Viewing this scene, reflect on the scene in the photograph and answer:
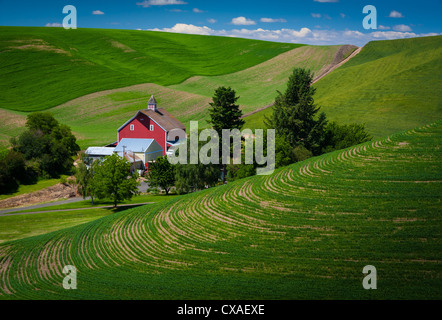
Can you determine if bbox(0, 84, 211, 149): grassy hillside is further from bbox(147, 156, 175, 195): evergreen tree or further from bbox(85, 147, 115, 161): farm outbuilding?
bbox(147, 156, 175, 195): evergreen tree

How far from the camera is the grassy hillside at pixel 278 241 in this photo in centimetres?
1972

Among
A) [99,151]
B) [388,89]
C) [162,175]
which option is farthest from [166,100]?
[388,89]

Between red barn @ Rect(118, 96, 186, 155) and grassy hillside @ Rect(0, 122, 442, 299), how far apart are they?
37.1 metres

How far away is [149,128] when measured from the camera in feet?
241

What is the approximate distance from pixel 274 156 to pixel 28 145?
1714 inches

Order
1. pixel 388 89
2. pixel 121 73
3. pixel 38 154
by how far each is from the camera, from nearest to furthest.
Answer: pixel 38 154 → pixel 388 89 → pixel 121 73

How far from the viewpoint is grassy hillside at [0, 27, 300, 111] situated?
9972cm

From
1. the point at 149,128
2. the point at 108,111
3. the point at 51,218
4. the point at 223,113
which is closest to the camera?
the point at 51,218

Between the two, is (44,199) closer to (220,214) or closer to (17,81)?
(220,214)

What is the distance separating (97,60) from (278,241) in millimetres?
107432

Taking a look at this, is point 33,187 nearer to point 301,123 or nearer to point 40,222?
point 40,222

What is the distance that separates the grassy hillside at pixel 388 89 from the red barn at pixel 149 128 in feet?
56.5
